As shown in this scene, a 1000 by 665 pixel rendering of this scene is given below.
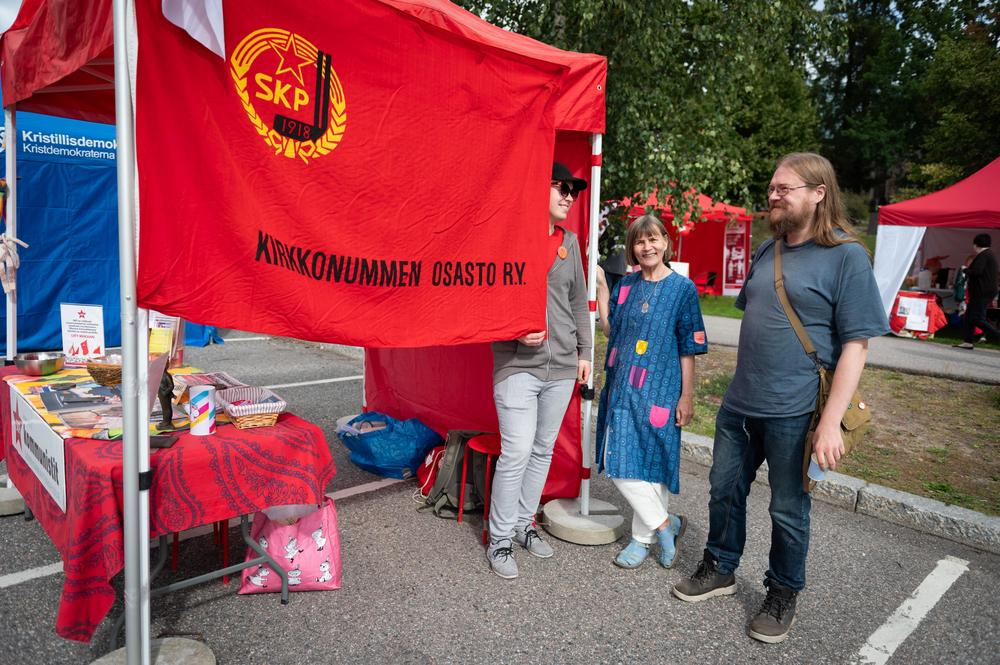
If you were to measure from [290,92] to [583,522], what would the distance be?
8.44ft

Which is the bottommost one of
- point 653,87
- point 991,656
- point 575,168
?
point 991,656

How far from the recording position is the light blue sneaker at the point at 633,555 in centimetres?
326

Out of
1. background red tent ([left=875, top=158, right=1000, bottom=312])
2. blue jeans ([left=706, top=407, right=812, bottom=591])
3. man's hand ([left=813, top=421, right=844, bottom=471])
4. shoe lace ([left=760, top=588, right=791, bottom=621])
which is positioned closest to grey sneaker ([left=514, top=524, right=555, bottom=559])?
blue jeans ([left=706, top=407, right=812, bottom=591])

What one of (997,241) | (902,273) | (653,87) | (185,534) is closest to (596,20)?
(653,87)

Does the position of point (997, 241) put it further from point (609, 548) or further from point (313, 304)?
point (313, 304)

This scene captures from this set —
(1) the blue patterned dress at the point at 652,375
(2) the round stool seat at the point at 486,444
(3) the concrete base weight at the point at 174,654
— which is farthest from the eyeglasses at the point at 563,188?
(3) the concrete base weight at the point at 174,654

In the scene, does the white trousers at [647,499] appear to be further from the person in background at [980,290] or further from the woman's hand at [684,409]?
the person in background at [980,290]

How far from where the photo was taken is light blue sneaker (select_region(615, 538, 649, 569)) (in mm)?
3256

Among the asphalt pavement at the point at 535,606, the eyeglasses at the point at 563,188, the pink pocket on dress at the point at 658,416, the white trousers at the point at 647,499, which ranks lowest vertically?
the asphalt pavement at the point at 535,606

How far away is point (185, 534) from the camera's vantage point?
3.37m

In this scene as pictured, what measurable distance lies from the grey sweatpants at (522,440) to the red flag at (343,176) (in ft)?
1.08

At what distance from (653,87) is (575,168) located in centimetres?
394

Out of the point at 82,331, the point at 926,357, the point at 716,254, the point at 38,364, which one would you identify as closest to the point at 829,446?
the point at 82,331

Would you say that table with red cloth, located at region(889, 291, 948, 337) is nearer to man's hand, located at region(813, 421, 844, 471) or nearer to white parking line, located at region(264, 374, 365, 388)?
white parking line, located at region(264, 374, 365, 388)
